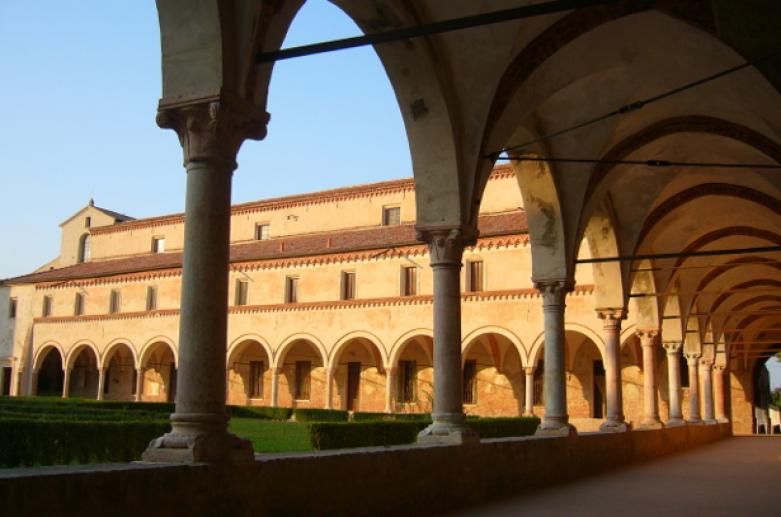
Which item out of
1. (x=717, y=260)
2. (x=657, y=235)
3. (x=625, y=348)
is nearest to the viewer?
(x=657, y=235)

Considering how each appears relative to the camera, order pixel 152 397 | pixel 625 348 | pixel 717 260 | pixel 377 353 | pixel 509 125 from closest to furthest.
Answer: pixel 509 125 < pixel 717 260 < pixel 625 348 < pixel 377 353 < pixel 152 397

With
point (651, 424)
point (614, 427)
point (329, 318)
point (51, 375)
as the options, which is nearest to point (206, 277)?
point (614, 427)

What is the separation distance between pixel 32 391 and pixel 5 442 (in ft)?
99.8

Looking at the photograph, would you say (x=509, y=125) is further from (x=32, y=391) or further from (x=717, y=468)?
(x=32, y=391)

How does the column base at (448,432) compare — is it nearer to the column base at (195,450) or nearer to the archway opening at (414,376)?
the column base at (195,450)

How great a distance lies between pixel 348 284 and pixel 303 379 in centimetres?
509

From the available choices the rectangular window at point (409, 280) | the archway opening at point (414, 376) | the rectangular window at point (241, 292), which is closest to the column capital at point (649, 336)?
the rectangular window at point (409, 280)

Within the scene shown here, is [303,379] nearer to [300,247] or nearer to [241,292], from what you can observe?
[241,292]

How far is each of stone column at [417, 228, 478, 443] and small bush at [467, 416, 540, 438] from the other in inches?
438

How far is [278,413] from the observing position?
98.6 ft

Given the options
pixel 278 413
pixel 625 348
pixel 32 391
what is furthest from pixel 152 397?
pixel 625 348

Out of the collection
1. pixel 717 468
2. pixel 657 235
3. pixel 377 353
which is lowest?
pixel 717 468

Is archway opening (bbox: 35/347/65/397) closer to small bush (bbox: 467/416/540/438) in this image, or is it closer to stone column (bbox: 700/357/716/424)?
small bush (bbox: 467/416/540/438)

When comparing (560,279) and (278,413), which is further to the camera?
(278,413)
